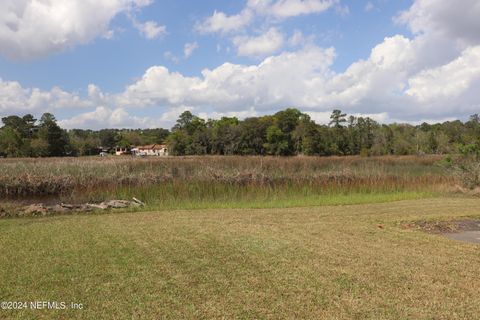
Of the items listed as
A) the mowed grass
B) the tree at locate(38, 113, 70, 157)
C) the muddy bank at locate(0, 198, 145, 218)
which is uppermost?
the tree at locate(38, 113, 70, 157)

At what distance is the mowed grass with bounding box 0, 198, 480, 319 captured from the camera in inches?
157

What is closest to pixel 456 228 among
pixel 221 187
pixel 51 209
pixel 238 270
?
pixel 238 270

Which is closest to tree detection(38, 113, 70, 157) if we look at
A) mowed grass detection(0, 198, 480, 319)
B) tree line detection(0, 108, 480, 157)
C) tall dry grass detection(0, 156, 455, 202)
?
tree line detection(0, 108, 480, 157)

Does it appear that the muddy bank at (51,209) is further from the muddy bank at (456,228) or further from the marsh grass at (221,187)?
the muddy bank at (456,228)

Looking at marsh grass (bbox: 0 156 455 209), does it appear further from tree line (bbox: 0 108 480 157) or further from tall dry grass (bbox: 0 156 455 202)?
tree line (bbox: 0 108 480 157)

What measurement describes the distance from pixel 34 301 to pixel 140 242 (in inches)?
100

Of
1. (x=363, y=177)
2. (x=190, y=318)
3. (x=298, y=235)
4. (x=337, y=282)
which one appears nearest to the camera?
(x=190, y=318)

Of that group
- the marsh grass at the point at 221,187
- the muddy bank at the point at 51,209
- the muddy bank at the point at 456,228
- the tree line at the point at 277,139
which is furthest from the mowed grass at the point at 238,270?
the tree line at the point at 277,139

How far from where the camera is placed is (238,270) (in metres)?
5.11

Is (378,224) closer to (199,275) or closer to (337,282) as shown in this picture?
(337,282)

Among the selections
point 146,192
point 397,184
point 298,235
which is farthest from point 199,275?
point 397,184

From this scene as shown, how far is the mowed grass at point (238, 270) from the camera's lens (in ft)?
13.1

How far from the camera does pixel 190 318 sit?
3760 millimetres

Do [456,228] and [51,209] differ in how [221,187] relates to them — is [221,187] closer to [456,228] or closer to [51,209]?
[51,209]
